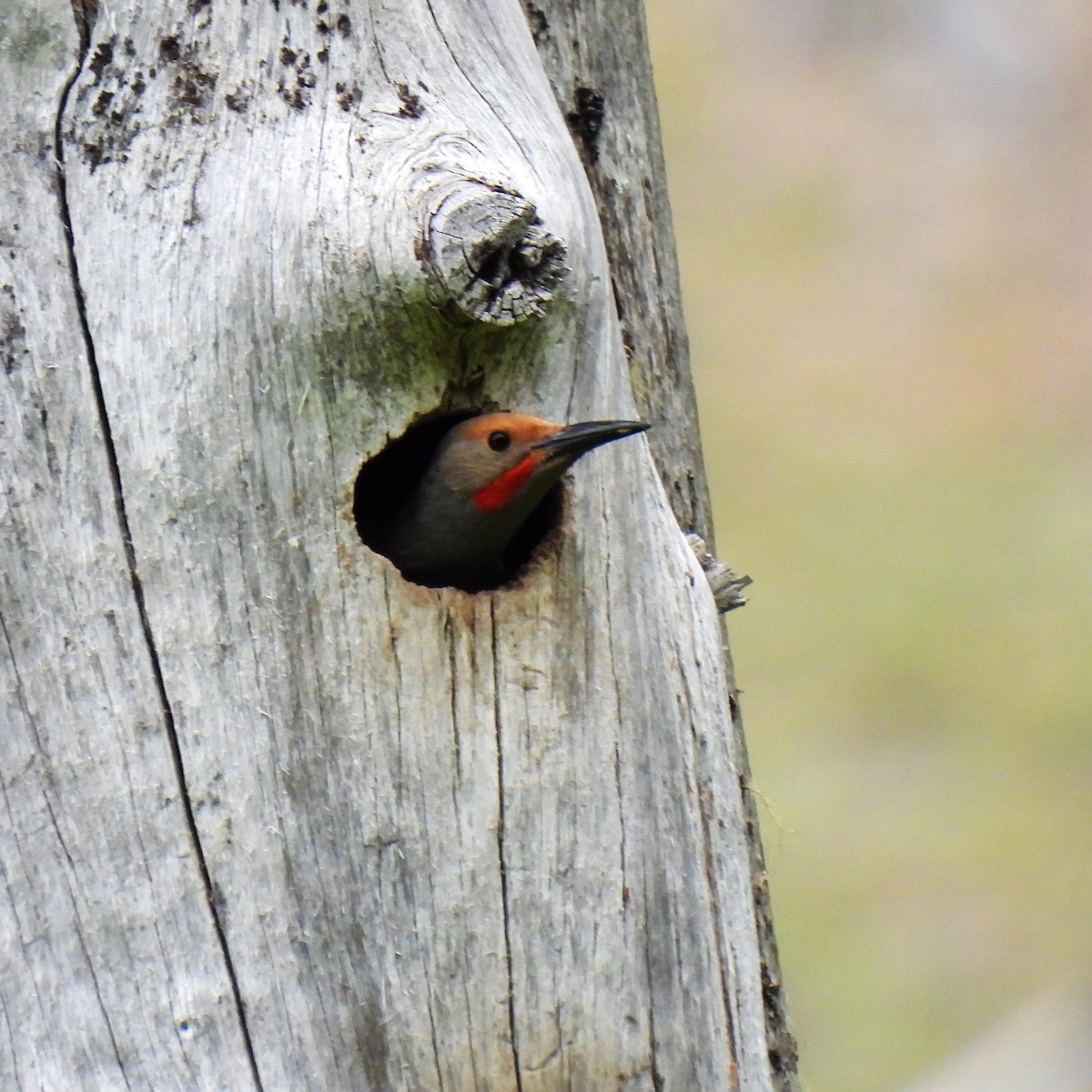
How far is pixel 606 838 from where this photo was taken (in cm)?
357

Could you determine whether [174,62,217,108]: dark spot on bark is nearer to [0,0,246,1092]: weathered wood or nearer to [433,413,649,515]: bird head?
[0,0,246,1092]: weathered wood

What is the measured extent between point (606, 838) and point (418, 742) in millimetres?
494

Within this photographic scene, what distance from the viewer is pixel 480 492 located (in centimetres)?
396

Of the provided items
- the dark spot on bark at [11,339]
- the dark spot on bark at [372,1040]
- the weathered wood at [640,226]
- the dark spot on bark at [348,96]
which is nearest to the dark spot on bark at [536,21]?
the weathered wood at [640,226]

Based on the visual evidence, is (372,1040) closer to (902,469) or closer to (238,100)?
(238,100)

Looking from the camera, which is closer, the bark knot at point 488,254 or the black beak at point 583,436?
the bark knot at point 488,254

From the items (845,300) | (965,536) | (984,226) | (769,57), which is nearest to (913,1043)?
(965,536)

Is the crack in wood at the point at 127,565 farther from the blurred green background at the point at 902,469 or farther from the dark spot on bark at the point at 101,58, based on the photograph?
the blurred green background at the point at 902,469

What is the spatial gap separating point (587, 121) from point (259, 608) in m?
1.82

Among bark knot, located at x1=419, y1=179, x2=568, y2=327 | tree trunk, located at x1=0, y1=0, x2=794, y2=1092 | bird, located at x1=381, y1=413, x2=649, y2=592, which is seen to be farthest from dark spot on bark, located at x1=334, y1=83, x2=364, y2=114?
bird, located at x1=381, y1=413, x2=649, y2=592

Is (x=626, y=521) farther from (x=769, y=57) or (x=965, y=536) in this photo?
(x=769, y=57)

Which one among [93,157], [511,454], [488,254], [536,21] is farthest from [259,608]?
[536,21]

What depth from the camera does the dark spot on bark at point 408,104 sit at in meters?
3.46

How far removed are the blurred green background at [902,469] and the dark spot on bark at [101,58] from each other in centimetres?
693
